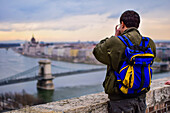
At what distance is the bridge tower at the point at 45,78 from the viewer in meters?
23.6

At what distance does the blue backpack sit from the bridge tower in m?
22.0

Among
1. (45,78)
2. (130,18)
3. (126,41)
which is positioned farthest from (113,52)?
(45,78)

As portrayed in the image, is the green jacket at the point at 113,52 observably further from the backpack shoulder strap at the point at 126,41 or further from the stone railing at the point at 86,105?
the stone railing at the point at 86,105

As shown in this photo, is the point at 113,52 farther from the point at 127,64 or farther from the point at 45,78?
the point at 45,78

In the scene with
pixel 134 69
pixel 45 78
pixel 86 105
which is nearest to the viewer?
pixel 134 69

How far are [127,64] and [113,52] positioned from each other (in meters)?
0.07

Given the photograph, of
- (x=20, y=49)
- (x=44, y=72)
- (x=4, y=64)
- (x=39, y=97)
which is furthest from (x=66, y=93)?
(x=20, y=49)

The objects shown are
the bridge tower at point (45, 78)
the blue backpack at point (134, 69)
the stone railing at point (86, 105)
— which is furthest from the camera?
the bridge tower at point (45, 78)

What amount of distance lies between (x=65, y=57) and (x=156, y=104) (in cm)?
3492

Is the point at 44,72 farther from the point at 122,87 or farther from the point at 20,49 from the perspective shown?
the point at 122,87

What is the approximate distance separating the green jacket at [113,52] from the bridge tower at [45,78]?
21948mm

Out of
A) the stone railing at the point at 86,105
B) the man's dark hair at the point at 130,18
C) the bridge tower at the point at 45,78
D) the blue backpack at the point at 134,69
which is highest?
the man's dark hair at the point at 130,18

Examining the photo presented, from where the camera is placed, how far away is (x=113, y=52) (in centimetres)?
91

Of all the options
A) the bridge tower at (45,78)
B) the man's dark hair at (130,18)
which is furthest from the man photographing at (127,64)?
the bridge tower at (45,78)
